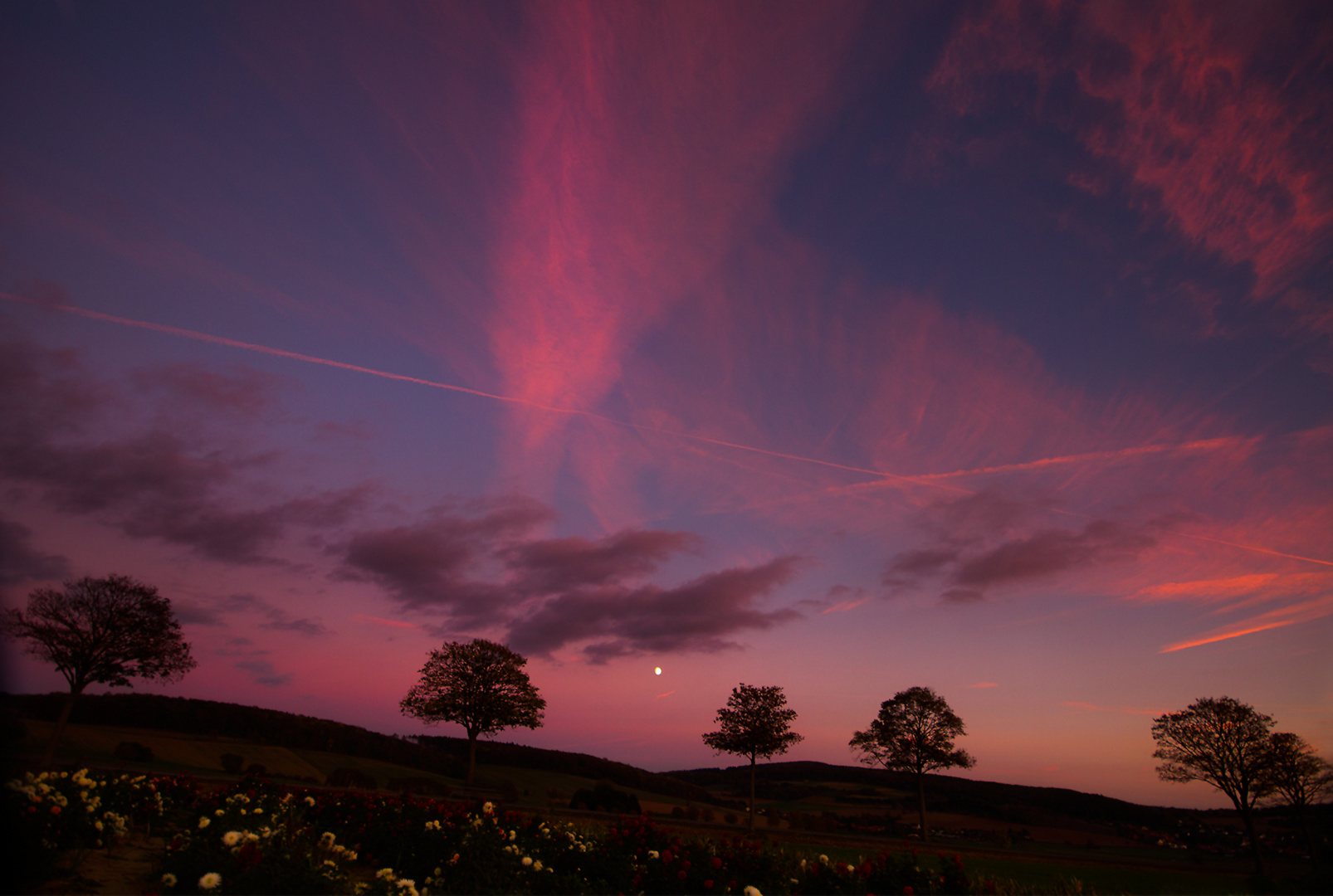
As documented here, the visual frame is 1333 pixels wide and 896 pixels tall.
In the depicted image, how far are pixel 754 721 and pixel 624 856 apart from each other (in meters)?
40.1

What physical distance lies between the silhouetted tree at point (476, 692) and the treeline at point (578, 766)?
54.3 m

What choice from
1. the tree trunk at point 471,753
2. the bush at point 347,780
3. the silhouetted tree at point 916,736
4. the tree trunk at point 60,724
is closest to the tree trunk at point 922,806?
the silhouetted tree at point 916,736

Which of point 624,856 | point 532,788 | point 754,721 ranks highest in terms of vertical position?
point 754,721

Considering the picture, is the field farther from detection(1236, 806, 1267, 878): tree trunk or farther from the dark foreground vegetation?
detection(1236, 806, 1267, 878): tree trunk

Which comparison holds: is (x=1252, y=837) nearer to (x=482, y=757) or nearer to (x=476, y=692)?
(x=476, y=692)

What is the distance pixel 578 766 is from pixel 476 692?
66830 mm

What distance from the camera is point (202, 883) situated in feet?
19.0

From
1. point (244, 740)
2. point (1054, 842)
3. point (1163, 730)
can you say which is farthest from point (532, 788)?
point (1163, 730)

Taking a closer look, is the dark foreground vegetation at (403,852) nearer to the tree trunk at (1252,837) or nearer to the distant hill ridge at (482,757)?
the tree trunk at (1252,837)

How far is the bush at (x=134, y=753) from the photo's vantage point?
141ft

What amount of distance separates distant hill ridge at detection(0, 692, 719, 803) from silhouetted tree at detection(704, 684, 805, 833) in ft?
80.2

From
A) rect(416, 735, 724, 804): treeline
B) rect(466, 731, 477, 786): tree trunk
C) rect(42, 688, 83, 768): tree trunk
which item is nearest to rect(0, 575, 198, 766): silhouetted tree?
rect(42, 688, 83, 768): tree trunk

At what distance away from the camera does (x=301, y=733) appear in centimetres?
7319

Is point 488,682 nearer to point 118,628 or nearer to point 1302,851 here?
point 118,628
